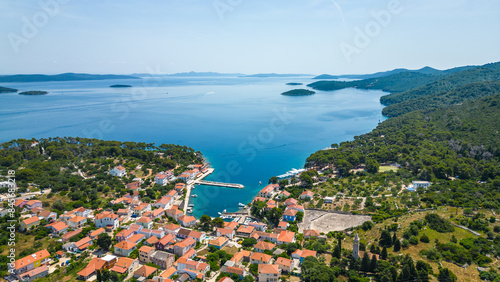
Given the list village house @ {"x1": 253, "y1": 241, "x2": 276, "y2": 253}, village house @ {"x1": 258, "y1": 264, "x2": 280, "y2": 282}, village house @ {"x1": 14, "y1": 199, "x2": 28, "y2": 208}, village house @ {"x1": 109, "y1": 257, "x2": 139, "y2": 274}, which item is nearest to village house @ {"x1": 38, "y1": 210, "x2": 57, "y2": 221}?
village house @ {"x1": 14, "y1": 199, "x2": 28, "y2": 208}

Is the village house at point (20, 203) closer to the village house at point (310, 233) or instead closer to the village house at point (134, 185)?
the village house at point (134, 185)

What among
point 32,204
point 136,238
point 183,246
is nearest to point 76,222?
point 32,204

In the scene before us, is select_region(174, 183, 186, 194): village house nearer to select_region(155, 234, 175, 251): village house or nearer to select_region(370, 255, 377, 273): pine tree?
select_region(155, 234, 175, 251): village house

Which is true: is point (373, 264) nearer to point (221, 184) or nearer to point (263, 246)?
point (263, 246)

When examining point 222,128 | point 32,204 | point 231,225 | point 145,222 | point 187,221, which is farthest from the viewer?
point 222,128

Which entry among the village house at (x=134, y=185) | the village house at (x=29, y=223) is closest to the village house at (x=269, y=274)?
the village house at (x=29, y=223)

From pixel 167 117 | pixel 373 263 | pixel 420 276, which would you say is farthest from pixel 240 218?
pixel 167 117
